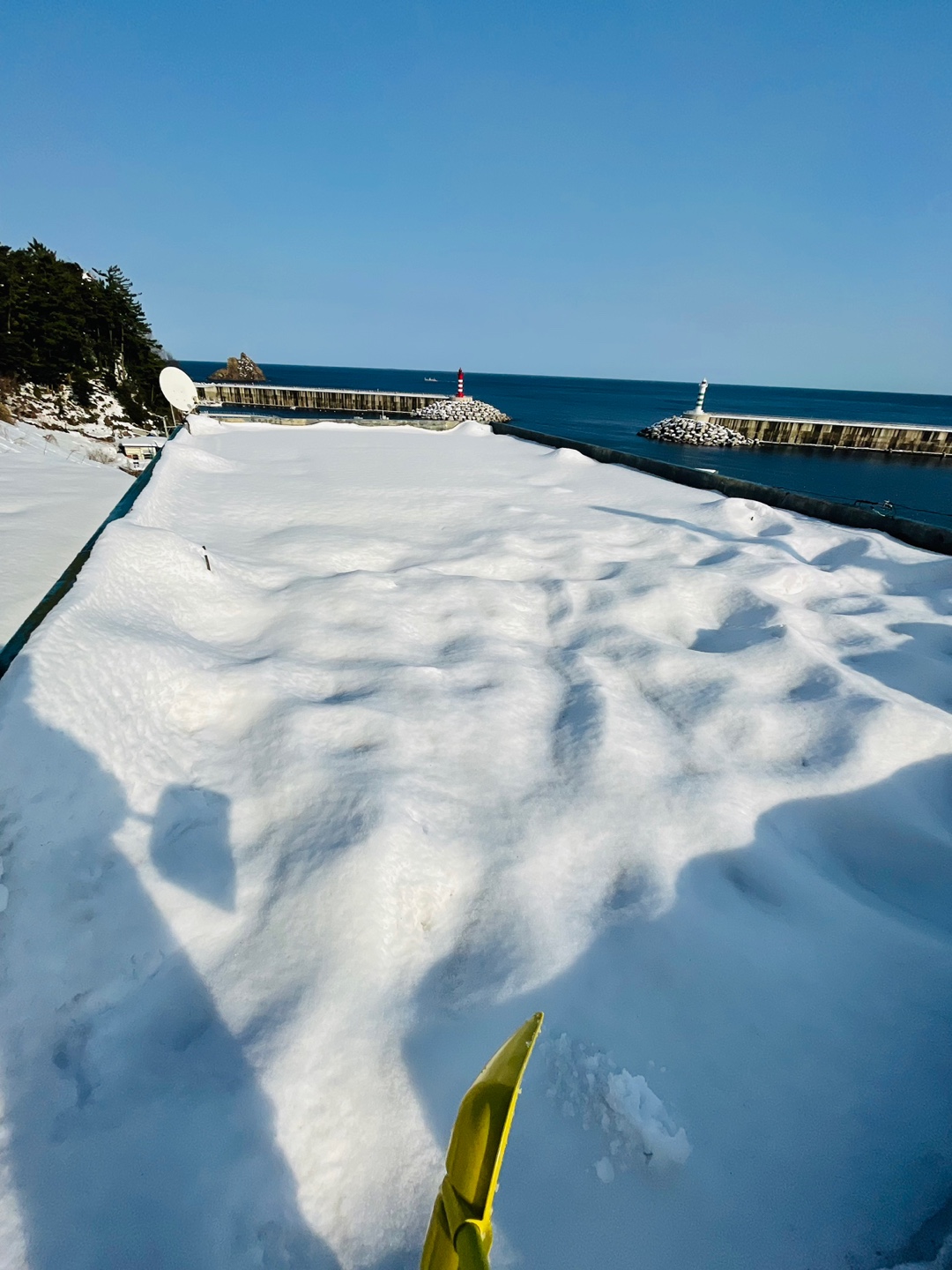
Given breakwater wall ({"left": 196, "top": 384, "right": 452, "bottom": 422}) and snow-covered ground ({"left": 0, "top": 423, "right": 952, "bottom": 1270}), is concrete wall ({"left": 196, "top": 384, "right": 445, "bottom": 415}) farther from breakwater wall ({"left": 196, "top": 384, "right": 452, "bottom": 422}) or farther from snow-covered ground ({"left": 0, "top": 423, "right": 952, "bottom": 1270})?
snow-covered ground ({"left": 0, "top": 423, "right": 952, "bottom": 1270})

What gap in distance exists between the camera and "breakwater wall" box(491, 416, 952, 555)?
731cm

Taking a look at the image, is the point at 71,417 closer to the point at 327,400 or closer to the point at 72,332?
the point at 72,332

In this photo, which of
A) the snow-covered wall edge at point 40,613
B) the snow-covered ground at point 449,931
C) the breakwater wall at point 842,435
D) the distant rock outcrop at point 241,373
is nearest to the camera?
the snow-covered ground at point 449,931

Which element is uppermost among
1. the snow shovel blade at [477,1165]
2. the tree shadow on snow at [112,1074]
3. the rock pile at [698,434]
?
the rock pile at [698,434]

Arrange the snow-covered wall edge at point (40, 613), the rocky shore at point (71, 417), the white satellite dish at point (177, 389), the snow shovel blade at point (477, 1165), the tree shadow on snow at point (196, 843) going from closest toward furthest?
the snow shovel blade at point (477, 1165) < the tree shadow on snow at point (196, 843) < the snow-covered wall edge at point (40, 613) < the white satellite dish at point (177, 389) < the rocky shore at point (71, 417)

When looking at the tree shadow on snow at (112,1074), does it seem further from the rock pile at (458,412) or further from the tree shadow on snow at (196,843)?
the rock pile at (458,412)

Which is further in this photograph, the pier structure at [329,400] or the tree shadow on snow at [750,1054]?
the pier structure at [329,400]

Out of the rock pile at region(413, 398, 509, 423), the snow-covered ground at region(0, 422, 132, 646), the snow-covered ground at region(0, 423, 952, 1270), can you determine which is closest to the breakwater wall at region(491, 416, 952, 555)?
the snow-covered ground at region(0, 423, 952, 1270)

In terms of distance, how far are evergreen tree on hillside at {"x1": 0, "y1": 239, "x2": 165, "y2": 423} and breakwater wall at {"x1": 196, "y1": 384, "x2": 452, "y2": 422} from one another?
7.75m

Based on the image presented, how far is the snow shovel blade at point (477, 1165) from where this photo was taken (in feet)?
3.54

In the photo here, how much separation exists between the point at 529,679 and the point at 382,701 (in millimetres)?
1119

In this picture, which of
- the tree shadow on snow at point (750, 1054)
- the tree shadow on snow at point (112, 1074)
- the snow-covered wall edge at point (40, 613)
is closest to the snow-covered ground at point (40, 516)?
the snow-covered wall edge at point (40, 613)

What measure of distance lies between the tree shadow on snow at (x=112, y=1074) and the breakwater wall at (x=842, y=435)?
1752 inches

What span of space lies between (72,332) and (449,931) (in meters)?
38.2
